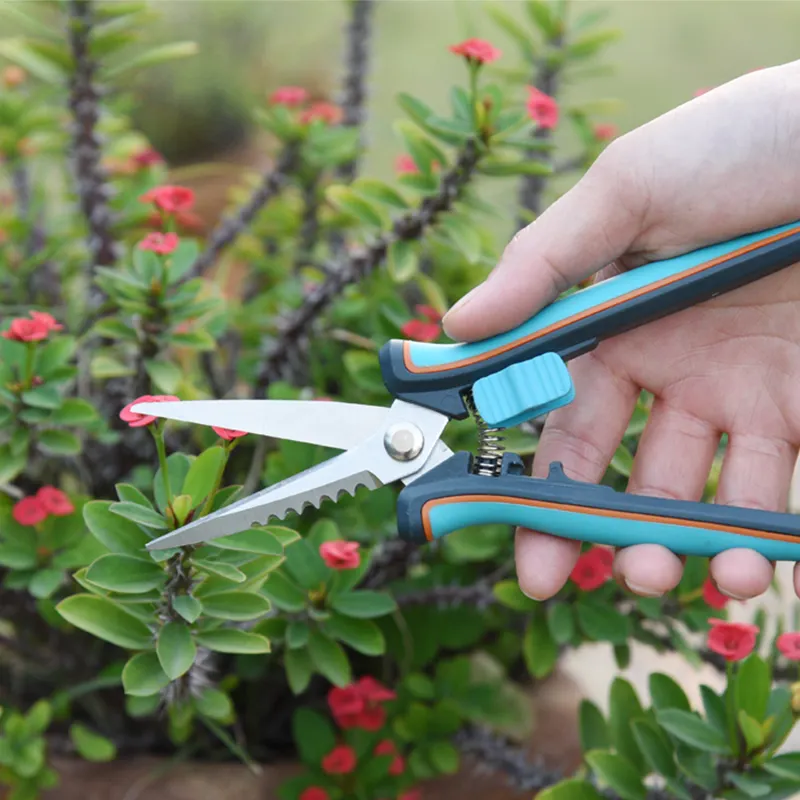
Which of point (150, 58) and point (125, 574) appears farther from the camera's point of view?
point (150, 58)

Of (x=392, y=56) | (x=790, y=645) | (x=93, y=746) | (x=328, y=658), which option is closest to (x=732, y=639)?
(x=790, y=645)

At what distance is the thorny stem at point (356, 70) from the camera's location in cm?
156

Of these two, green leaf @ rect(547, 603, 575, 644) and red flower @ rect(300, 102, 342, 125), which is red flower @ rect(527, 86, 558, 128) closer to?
red flower @ rect(300, 102, 342, 125)

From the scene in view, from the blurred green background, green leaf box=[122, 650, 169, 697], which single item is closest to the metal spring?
green leaf box=[122, 650, 169, 697]

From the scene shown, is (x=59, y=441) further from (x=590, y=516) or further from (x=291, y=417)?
(x=590, y=516)

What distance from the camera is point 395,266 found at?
44.9 inches

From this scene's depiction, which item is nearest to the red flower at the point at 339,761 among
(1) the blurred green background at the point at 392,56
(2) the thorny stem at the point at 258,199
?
(2) the thorny stem at the point at 258,199

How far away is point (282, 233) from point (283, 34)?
3.93 meters

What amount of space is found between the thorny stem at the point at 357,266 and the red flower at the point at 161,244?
0.25 metres

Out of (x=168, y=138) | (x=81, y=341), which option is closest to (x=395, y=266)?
(x=81, y=341)

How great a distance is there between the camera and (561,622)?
1.02 m

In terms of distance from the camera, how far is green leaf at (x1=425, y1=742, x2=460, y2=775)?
1.12 metres

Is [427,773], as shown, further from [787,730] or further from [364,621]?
[787,730]

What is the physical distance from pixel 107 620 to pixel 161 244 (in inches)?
16.3
